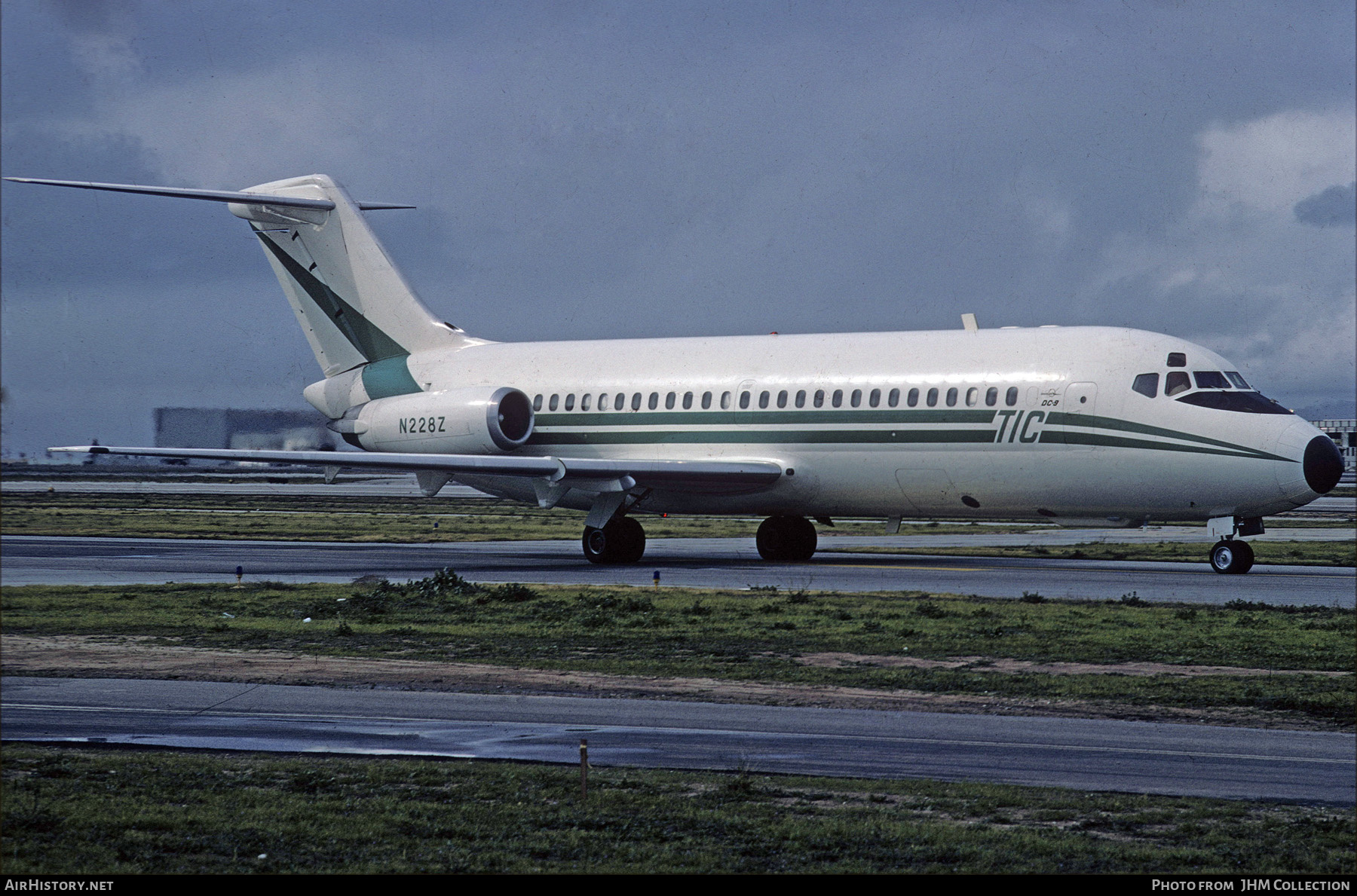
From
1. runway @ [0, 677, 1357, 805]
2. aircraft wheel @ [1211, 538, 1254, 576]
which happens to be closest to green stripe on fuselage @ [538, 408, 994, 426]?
aircraft wheel @ [1211, 538, 1254, 576]

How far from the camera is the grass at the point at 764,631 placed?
15906 millimetres

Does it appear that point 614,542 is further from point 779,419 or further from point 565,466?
point 779,419

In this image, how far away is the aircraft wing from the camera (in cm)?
3234

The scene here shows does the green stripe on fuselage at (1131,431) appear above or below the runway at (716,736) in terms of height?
above

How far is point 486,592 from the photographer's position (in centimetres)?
2612

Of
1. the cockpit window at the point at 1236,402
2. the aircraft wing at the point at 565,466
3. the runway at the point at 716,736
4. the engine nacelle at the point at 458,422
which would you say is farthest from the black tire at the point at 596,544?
the runway at the point at 716,736

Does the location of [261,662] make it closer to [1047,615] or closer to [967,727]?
[967,727]

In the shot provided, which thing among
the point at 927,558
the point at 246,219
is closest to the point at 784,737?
the point at 927,558

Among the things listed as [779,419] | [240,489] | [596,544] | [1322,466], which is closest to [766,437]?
[779,419]

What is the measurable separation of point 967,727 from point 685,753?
2.78 metres

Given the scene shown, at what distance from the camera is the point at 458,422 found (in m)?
36.1

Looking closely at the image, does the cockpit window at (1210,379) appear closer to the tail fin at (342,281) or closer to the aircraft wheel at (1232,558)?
the aircraft wheel at (1232,558)

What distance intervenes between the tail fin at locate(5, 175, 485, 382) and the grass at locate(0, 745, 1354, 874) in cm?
2907

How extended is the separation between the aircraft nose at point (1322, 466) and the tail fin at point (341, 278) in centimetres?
2183
